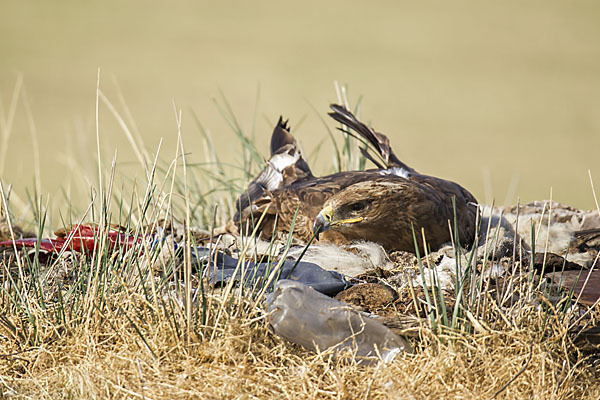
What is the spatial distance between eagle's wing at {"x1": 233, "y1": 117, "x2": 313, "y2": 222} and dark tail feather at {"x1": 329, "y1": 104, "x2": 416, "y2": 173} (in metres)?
0.35

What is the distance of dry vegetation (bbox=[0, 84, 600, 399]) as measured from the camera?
1914mm

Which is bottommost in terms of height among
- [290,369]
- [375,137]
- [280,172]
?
[290,369]

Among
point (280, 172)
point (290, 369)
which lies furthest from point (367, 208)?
point (290, 369)

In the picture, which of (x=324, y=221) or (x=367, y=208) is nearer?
(x=324, y=221)

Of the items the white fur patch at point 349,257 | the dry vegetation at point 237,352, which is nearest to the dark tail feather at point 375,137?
the white fur patch at point 349,257

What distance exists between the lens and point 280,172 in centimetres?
404

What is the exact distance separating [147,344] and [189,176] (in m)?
3.38

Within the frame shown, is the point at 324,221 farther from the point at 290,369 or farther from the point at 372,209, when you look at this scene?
the point at 290,369

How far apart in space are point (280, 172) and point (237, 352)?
2141 mm

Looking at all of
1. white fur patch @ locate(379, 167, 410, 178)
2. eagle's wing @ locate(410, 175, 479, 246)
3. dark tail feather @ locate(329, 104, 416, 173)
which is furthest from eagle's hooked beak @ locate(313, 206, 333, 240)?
dark tail feather @ locate(329, 104, 416, 173)

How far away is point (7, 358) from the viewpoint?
84.9 inches

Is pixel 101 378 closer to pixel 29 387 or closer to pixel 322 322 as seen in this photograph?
pixel 29 387

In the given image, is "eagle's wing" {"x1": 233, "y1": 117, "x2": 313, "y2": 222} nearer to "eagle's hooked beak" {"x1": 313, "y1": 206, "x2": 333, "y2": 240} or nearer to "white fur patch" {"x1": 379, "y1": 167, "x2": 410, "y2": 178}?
"white fur patch" {"x1": 379, "y1": 167, "x2": 410, "y2": 178}

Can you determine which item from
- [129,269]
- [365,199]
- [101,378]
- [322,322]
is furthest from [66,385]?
[365,199]
